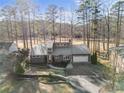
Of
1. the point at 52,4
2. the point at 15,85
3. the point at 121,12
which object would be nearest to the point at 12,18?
the point at 52,4

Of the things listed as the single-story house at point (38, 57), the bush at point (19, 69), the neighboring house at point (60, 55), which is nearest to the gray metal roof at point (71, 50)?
the neighboring house at point (60, 55)

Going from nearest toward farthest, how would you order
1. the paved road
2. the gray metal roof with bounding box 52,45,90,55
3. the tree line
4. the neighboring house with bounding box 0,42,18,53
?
the paved road
the gray metal roof with bounding box 52,45,90,55
the neighboring house with bounding box 0,42,18,53
the tree line

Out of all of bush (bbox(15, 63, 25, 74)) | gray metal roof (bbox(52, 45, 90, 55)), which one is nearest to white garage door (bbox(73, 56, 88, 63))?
gray metal roof (bbox(52, 45, 90, 55))

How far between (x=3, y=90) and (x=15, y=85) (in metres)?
1.52

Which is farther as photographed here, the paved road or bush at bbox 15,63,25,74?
bush at bbox 15,63,25,74

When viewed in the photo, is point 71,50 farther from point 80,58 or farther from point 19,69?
point 19,69

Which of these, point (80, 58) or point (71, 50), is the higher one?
point (71, 50)

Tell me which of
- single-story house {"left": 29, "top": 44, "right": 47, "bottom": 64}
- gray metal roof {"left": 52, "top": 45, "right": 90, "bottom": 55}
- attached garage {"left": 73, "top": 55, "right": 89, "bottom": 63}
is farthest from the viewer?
gray metal roof {"left": 52, "top": 45, "right": 90, "bottom": 55}

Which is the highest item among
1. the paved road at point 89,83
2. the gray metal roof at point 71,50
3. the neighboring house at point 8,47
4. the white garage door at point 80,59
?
the neighboring house at point 8,47

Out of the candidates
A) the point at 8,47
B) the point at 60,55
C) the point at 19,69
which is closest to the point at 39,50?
the point at 60,55

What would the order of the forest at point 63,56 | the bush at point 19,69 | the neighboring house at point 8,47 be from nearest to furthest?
1. the forest at point 63,56
2. the bush at point 19,69
3. the neighboring house at point 8,47

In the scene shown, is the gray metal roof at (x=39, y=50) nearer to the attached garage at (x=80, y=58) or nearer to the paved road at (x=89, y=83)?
the attached garage at (x=80, y=58)

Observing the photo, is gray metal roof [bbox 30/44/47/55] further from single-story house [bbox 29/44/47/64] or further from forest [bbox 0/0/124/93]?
forest [bbox 0/0/124/93]

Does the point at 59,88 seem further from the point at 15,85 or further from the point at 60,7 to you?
the point at 60,7
